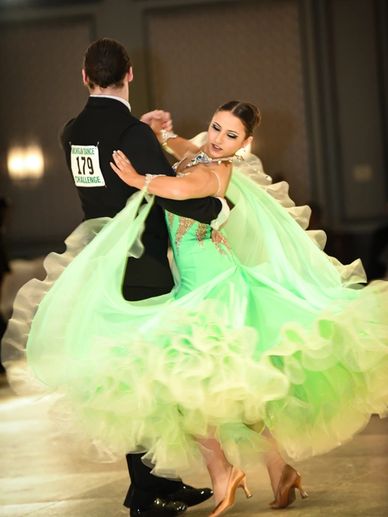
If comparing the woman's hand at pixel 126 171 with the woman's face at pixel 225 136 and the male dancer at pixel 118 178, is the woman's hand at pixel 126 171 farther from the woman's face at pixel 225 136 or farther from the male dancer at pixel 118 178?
the woman's face at pixel 225 136

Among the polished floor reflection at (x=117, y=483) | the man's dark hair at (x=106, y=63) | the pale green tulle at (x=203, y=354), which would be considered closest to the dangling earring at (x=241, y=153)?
the pale green tulle at (x=203, y=354)

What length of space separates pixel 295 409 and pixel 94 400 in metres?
0.59

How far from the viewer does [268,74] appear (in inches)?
382

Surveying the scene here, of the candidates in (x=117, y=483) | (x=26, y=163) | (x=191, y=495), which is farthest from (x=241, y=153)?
(x=26, y=163)

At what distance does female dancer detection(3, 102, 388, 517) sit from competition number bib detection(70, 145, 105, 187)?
0.10m

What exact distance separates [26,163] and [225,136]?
6.82 m

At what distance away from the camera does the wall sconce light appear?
10.2 metres

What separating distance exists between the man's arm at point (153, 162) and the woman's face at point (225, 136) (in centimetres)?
20

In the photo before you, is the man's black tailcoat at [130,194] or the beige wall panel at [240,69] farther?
the beige wall panel at [240,69]

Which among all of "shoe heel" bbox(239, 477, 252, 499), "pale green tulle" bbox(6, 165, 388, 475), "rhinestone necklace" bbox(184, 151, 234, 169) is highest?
"rhinestone necklace" bbox(184, 151, 234, 169)

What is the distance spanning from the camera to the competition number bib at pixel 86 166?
351 centimetres

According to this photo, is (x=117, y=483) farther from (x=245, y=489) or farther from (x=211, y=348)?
(x=211, y=348)

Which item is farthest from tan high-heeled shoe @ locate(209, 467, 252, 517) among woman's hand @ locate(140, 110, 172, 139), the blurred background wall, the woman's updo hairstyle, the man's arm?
the blurred background wall

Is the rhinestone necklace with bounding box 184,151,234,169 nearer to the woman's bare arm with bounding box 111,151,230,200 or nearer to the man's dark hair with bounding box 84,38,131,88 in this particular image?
the woman's bare arm with bounding box 111,151,230,200
